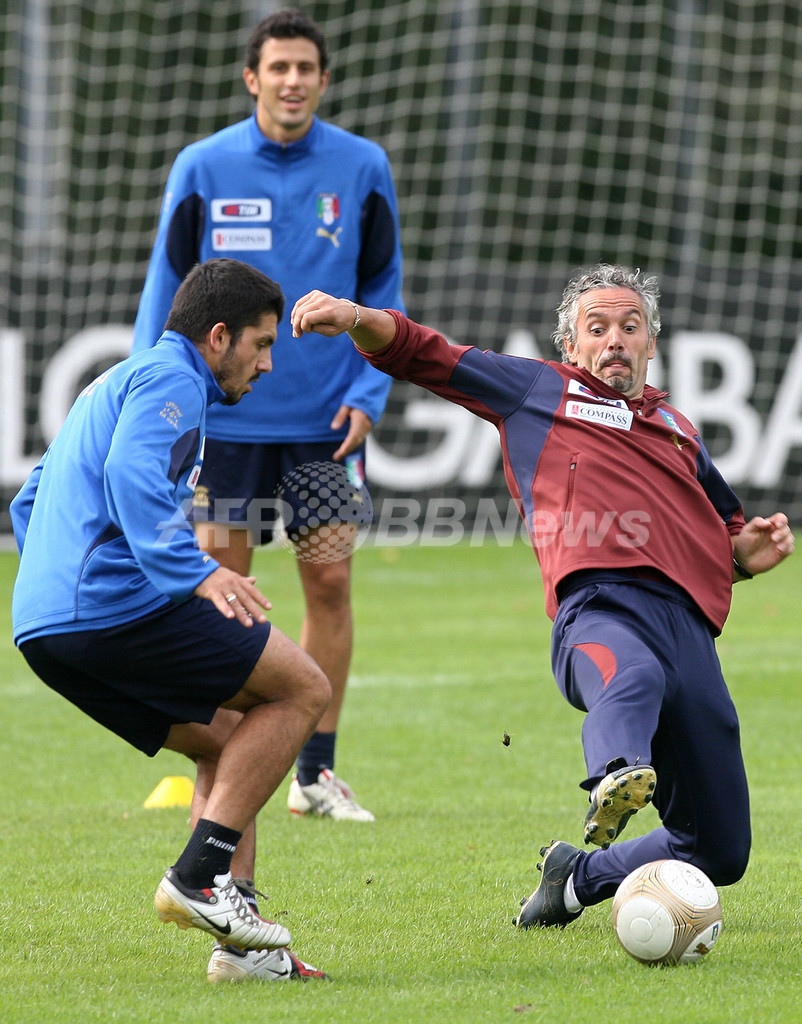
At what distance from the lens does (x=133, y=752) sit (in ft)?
22.5

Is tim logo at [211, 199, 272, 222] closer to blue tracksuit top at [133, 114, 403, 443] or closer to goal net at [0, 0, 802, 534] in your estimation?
blue tracksuit top at [133, 114, 403, 443]

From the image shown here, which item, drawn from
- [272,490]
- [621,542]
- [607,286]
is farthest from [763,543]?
[272,490]

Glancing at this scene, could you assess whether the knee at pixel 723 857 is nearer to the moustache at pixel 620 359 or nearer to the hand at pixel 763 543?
the hand at pixel 763 543

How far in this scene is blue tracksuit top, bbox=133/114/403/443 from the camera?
5.56 m

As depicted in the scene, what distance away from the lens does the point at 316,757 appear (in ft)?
18.2

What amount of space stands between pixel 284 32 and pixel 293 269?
3.00 ft

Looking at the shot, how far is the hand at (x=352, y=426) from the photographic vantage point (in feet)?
18.1

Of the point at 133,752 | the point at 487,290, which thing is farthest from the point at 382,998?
the point at 487,290

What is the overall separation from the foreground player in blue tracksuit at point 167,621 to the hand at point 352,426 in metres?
1.82

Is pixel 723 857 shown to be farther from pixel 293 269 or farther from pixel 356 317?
pixel 293 269

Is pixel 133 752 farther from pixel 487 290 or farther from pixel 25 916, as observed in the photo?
pixel 487 290

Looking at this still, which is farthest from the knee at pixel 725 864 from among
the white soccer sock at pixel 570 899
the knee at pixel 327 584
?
the knee at pixel 327 584

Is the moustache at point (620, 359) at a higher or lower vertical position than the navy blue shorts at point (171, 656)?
higher

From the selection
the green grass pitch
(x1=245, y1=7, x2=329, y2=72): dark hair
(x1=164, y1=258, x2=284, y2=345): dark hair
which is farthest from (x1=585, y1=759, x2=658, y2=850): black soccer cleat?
(x1=245, y1=7, x2=329, y2=72): dark hair
